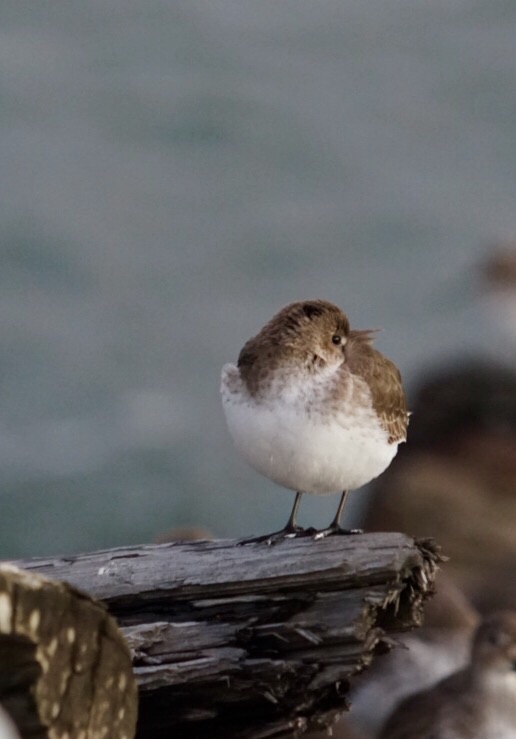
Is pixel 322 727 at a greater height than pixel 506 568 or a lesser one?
greater

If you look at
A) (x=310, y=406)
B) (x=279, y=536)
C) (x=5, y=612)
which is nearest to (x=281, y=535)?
(x=279, y=536)

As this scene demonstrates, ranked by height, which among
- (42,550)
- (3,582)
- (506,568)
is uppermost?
(3,582)

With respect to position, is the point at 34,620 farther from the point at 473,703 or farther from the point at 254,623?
the point at 473,703

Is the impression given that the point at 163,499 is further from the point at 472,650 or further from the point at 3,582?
the point at 3,582

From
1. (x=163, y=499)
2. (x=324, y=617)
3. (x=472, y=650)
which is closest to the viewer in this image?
(x=324, y=617)

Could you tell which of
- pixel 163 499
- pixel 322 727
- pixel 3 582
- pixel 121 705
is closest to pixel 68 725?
pixel 121 705

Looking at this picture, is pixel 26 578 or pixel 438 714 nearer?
pixel 26 578

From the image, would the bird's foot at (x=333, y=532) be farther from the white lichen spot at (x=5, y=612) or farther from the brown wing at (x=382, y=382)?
the white lichen spot at (x=5, y=612)
